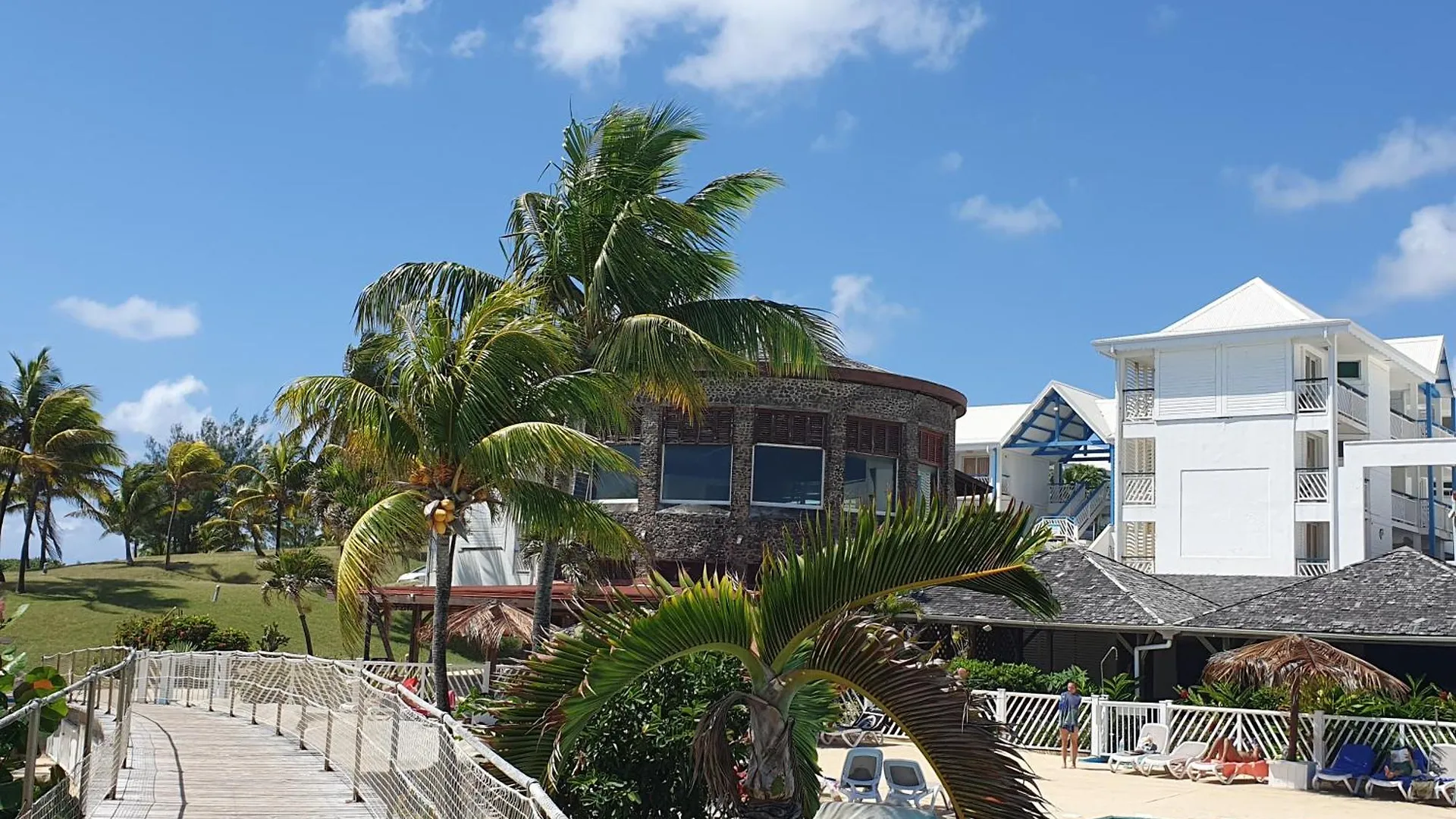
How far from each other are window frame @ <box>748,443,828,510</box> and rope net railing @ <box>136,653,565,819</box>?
13.0 metres

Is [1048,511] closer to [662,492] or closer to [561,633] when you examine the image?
[662,492]

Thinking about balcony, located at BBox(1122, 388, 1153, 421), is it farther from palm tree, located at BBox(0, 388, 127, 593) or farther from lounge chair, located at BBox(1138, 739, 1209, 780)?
palm tree, located at BBox(0, 388, 127, 593)

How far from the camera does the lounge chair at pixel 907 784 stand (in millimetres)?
16812

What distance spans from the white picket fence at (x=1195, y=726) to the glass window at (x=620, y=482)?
927cm

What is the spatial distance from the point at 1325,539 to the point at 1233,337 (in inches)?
239

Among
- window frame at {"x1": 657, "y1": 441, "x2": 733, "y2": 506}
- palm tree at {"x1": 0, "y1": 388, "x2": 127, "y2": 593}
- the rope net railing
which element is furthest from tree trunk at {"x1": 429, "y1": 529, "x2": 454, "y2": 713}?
palm tree at {"x1": 0, "y1": 388, "x2": 127, "y2": 593}

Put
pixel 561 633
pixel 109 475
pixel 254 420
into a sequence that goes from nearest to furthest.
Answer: pixel 561 633, pixel 109 475, pixel 254 420

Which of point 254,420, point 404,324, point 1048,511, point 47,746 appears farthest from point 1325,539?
point 254,420

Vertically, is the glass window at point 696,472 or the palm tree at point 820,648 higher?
the glass window at point 696,472

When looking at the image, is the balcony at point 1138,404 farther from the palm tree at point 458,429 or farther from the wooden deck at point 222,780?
the wooden deck at point 222,780

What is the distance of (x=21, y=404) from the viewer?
5212 cm

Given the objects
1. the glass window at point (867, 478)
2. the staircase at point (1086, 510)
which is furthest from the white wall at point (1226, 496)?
the glass window at point (867, 478)

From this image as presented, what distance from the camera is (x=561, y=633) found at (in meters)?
9.88

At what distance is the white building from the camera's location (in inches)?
1449
